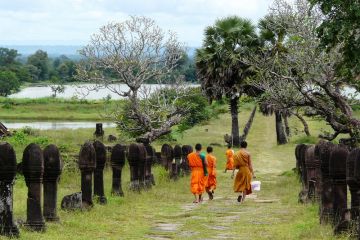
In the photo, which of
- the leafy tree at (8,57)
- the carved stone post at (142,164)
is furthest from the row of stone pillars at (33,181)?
the leafy tree at (8,57)

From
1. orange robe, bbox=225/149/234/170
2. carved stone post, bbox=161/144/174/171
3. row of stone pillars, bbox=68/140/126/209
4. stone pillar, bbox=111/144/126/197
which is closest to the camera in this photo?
row of stone pillars, bbox=68/140/126/209

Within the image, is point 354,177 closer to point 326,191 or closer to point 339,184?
point 339,184

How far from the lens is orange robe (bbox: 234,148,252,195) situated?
58.5 ft

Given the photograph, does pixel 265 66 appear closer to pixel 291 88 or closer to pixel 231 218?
pixel 291 88

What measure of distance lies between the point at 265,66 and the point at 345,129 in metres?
5.66

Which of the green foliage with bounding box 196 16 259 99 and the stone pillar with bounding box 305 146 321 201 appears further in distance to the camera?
the green foliage with bounding box 196 16 259 99

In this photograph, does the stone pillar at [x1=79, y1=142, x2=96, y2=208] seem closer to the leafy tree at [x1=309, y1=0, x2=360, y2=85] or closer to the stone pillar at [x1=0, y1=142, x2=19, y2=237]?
the stone pillar at [x1=0, y1=142, x2=19, y2=237]

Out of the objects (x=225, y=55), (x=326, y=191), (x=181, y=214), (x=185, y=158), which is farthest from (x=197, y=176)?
(x=225, y=55)

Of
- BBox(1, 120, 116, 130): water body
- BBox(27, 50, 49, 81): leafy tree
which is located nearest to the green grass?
BBox(1, 120, 116, 130): water body

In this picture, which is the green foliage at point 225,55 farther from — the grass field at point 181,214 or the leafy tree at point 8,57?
the leafy tree at point 8,57

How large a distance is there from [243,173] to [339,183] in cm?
690

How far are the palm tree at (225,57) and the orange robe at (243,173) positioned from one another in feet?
73.9

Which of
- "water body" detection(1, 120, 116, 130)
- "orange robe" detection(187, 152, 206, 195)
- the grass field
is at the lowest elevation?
the grass field

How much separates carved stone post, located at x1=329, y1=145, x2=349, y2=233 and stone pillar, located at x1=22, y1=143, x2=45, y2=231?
14.3 feet
